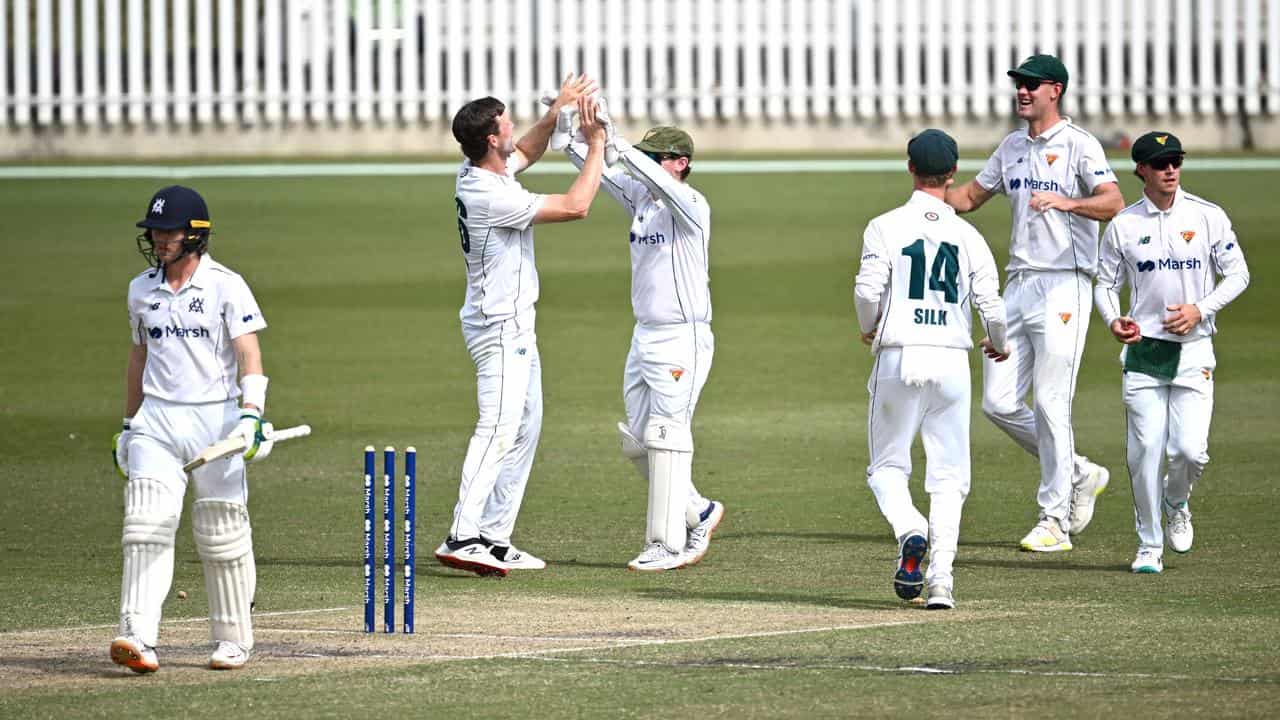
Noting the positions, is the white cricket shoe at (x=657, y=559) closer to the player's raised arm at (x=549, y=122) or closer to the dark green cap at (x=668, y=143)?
the player's raised arm at (x=549, y=122)

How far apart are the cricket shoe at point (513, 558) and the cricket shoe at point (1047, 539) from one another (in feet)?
7.74

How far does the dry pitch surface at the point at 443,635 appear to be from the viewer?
7707 mm

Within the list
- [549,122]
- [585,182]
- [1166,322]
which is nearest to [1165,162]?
[1166,322]

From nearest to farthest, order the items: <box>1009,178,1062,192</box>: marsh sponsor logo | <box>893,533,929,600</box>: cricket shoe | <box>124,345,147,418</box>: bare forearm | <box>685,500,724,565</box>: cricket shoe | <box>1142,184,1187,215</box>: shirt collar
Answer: <box>124,345,147,418</box>: bare forearm, <box>893,533,929,600</box>: cricket shoe, <box>1142,184,1187,215</box>: shirt collar, <box>685,500,724,565</box>: cricket shoe, <box>1009,178,1062,192</box>: marsh sponsor logo

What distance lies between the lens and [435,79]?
1458 inches

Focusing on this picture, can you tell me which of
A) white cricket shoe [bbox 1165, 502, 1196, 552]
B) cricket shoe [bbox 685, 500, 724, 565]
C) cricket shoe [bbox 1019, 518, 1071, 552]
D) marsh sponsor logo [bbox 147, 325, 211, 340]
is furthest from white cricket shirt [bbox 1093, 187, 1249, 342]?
marsh sponsor logo [bbox 147, 325, 211, 340]

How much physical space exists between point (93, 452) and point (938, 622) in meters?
7.95

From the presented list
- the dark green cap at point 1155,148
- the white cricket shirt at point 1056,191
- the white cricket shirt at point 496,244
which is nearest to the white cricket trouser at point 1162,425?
the dark green cap at point 1155,148

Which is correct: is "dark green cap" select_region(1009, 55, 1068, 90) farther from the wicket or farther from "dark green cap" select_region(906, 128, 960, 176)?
the wicket

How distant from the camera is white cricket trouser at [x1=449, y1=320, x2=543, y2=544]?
995 centimetres

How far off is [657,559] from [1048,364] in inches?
86.4

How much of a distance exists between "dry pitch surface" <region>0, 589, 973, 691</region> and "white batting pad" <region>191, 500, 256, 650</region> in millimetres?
161

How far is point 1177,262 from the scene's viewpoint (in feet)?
31.9

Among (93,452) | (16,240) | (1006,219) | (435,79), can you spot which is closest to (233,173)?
(435,79)
